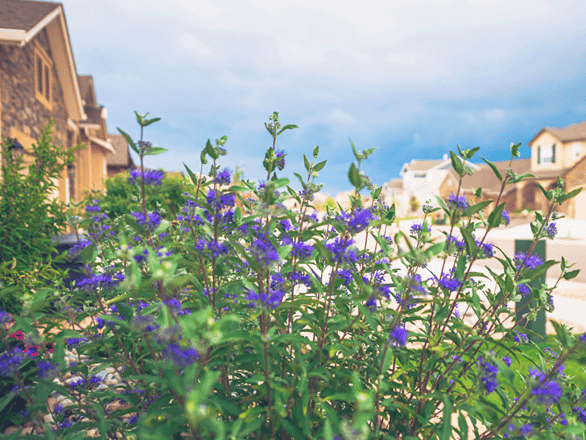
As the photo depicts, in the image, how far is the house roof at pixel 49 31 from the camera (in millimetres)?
7562

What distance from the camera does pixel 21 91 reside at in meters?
8.98

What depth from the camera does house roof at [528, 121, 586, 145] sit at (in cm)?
2619

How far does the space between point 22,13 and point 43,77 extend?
1.99 metres

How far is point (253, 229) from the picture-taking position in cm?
172

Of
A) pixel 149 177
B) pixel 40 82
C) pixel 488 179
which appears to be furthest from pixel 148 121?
pixel 488 179

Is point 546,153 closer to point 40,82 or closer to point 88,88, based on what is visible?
point 88,88

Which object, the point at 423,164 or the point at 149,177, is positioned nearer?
the point at 149,177

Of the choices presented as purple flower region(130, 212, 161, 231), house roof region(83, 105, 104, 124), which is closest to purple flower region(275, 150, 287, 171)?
purple flower region(130, 212, 161, 231)

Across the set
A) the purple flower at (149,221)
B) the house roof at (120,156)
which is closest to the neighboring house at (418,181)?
the house roof at (120,156)

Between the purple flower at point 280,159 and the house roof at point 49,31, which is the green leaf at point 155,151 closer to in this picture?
the purple flower at point 280,159

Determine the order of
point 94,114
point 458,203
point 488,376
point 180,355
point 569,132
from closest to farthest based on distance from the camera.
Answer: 1. point 180,355
2. point 488,376
3. point 458,203
4. point 94,114
5. point 569,132

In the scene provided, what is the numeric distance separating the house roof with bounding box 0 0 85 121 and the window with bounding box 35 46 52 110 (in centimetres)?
77

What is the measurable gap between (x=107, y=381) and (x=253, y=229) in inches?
111

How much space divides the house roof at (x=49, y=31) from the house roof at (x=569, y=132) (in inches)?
1278
